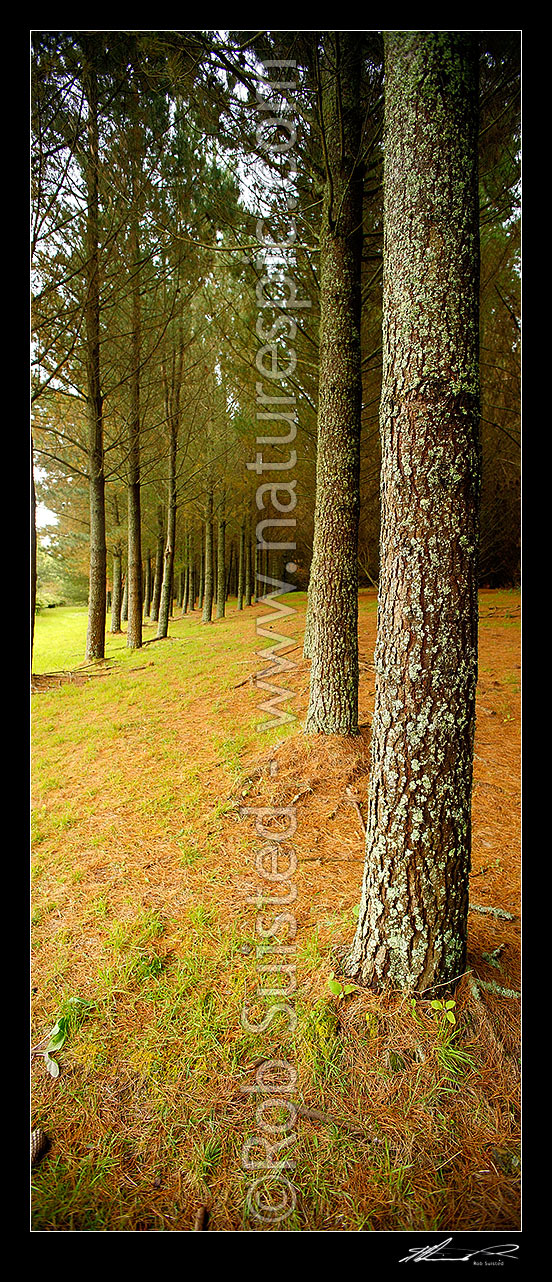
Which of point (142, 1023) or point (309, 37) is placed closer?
point (142, 1023)

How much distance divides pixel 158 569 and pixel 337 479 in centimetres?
107

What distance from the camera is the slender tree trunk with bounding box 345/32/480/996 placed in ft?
3.56

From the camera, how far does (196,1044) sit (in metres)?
1.19

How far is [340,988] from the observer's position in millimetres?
1239

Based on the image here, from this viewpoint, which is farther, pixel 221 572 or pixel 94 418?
pixel 221 572

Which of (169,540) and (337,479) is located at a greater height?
(337,479)

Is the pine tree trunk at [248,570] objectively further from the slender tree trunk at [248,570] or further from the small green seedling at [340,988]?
the small green seedling at [340,988]
